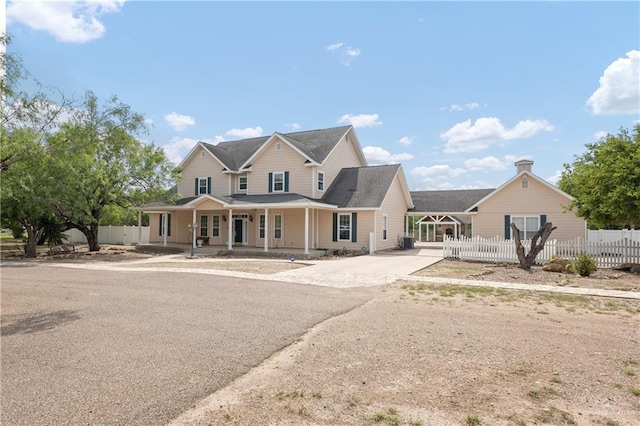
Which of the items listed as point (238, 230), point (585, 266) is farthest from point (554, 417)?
point (238, 230)

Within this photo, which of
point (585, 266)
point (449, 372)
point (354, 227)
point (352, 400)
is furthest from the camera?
point (354, 227)

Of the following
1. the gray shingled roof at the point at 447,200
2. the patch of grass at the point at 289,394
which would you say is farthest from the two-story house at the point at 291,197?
the patch of grass at the point at 289,394

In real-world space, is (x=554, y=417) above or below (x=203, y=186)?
below

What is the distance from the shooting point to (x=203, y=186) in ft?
91.8

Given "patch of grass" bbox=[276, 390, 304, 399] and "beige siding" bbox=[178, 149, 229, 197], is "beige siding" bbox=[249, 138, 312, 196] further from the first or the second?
"patch of grass" bbox=[276, 390, 304, 399]

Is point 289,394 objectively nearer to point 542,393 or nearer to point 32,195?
point 542,393

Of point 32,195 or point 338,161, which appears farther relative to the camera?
point 338,161

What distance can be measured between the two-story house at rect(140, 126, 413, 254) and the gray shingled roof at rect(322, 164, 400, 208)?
0.21 ft

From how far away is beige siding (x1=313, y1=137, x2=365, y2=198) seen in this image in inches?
984

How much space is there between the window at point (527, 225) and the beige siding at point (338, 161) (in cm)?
1124

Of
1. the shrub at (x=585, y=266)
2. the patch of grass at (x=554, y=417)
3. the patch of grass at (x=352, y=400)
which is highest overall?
the shrub at (x=585, y=266)

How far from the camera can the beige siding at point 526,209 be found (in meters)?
21.6

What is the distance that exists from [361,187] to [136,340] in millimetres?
19357

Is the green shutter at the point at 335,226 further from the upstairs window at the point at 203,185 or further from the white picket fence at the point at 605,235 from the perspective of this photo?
the white picket fence at the point at 605,235
